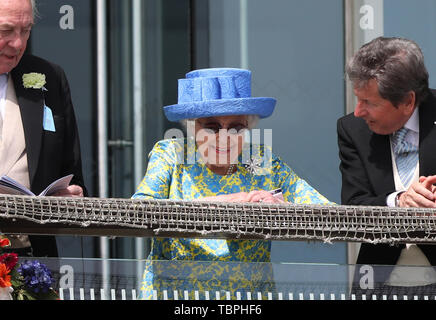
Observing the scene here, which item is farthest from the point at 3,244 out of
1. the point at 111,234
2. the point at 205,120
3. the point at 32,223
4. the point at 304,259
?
the point at 304,259

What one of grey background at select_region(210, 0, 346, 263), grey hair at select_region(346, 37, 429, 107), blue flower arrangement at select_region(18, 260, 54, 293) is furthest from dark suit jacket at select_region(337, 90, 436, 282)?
grey background at select_region(210, 0, 346, 263)

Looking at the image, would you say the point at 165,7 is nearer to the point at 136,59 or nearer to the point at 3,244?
the point at 136,59

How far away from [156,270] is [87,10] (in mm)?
3954

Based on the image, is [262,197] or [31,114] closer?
[262,197]

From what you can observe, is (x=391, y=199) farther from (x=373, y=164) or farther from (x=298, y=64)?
(x=298, y=64)

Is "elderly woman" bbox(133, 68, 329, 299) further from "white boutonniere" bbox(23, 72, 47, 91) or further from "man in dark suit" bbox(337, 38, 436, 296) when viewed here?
"white boutonniere" bbox(23, 72, 47, 91)

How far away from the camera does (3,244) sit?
9.59 ft

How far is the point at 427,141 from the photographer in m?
3.82

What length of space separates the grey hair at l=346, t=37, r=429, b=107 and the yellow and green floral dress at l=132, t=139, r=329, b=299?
402 mm

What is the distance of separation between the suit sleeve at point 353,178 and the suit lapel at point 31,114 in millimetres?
998

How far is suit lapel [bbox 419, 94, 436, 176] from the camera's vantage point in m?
3.80

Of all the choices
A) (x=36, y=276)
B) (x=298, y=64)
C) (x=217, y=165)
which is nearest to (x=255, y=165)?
(x=217, y=165)

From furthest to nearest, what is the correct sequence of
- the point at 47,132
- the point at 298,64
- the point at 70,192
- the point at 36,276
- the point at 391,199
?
the point at 298,64
the point at 47,132
the point at 391,199
the point at 70,192
the point at 36,276

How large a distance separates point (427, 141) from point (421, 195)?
30 centimetres
